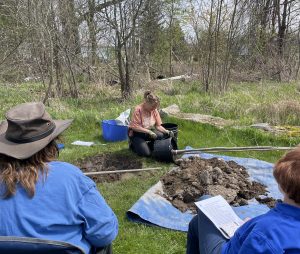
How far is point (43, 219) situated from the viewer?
5.55 ft

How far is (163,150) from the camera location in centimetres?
533

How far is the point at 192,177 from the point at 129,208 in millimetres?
856

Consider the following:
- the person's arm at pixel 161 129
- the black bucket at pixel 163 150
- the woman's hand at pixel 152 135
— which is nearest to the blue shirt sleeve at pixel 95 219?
the black bucket at pixel 163 150

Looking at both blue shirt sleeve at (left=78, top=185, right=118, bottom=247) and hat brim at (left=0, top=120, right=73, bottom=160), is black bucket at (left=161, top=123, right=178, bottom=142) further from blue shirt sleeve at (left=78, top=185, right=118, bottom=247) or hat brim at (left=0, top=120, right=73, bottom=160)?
hat brim at (left=0, top=120, right=73, bottom=160)

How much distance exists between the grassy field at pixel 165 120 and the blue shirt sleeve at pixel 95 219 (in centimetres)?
148

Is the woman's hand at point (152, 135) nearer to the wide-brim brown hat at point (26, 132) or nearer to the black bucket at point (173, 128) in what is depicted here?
the black bucket at point (173, 128)

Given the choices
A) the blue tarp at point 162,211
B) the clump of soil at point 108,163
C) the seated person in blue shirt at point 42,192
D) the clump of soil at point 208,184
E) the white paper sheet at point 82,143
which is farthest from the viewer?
the white paper sheet at point 82,143

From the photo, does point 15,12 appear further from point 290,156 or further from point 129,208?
point 290,156

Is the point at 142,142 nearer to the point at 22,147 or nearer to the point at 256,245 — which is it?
the point at 22,147

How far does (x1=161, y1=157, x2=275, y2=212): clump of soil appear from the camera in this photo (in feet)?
13.5

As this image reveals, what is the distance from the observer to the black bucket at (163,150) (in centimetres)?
530

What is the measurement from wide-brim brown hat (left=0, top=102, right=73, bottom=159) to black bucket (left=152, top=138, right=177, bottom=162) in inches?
135

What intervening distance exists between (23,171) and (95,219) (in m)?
0.40

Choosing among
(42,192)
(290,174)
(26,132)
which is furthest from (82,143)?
(290,174)
